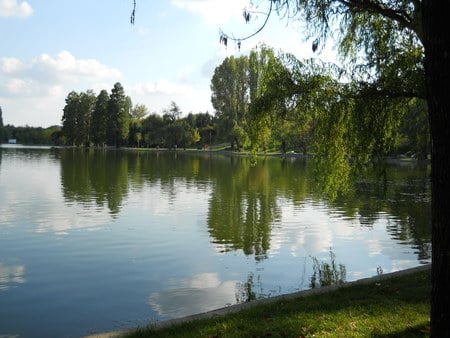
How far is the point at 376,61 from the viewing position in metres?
11.6

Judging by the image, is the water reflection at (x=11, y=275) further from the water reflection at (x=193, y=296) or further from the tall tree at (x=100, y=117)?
the tall tree at (x=100, y=117)

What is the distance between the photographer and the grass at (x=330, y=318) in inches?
232

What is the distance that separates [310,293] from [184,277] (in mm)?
3858

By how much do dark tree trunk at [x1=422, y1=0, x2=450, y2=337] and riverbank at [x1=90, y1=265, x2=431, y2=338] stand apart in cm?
167

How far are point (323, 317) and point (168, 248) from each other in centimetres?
831

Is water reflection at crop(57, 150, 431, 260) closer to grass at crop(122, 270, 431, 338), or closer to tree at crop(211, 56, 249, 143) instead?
grass at crop(122, 270, 431, 338)

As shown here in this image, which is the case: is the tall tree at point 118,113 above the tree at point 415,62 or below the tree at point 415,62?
above

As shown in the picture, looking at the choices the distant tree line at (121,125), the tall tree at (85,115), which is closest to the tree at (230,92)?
the distant tree line at (121,125)

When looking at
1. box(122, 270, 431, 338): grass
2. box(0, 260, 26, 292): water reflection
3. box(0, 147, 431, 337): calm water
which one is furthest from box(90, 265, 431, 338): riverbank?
box(0, 260, 26, 292): water reflection

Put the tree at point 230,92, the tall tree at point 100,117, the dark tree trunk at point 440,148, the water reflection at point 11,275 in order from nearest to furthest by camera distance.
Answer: the dark tree trunk at point 440,148 < the water reflection at point 11,275 < the tree at point 230,92 < the tall tree at point 100,117

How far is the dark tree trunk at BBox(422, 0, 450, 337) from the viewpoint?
4.13 meters

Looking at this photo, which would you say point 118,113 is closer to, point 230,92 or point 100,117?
point 100,117

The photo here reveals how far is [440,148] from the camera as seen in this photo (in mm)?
4172

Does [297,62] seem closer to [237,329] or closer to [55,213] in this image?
[237,329]
